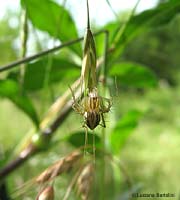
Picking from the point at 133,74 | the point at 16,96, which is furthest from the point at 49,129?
the point at 133,74

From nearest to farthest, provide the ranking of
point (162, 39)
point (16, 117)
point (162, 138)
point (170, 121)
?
point (16, 117), point (162, 138), point (170, 121), point (162, 39)

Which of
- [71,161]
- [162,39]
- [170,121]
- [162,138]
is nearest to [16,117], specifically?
[162,138]

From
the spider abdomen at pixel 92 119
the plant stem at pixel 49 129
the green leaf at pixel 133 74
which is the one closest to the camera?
the spider abdomen at pixel 92 119

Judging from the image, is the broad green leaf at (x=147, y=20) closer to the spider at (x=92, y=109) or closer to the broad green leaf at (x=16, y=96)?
the broad green leaf at (x=16, y=96)

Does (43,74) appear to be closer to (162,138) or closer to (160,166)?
(160,166)

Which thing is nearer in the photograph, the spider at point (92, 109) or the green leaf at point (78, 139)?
the spider at point (92, 109)

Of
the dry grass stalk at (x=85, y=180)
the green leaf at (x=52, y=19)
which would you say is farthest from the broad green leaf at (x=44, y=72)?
the dry grass stalk at (x=85, y=180)
